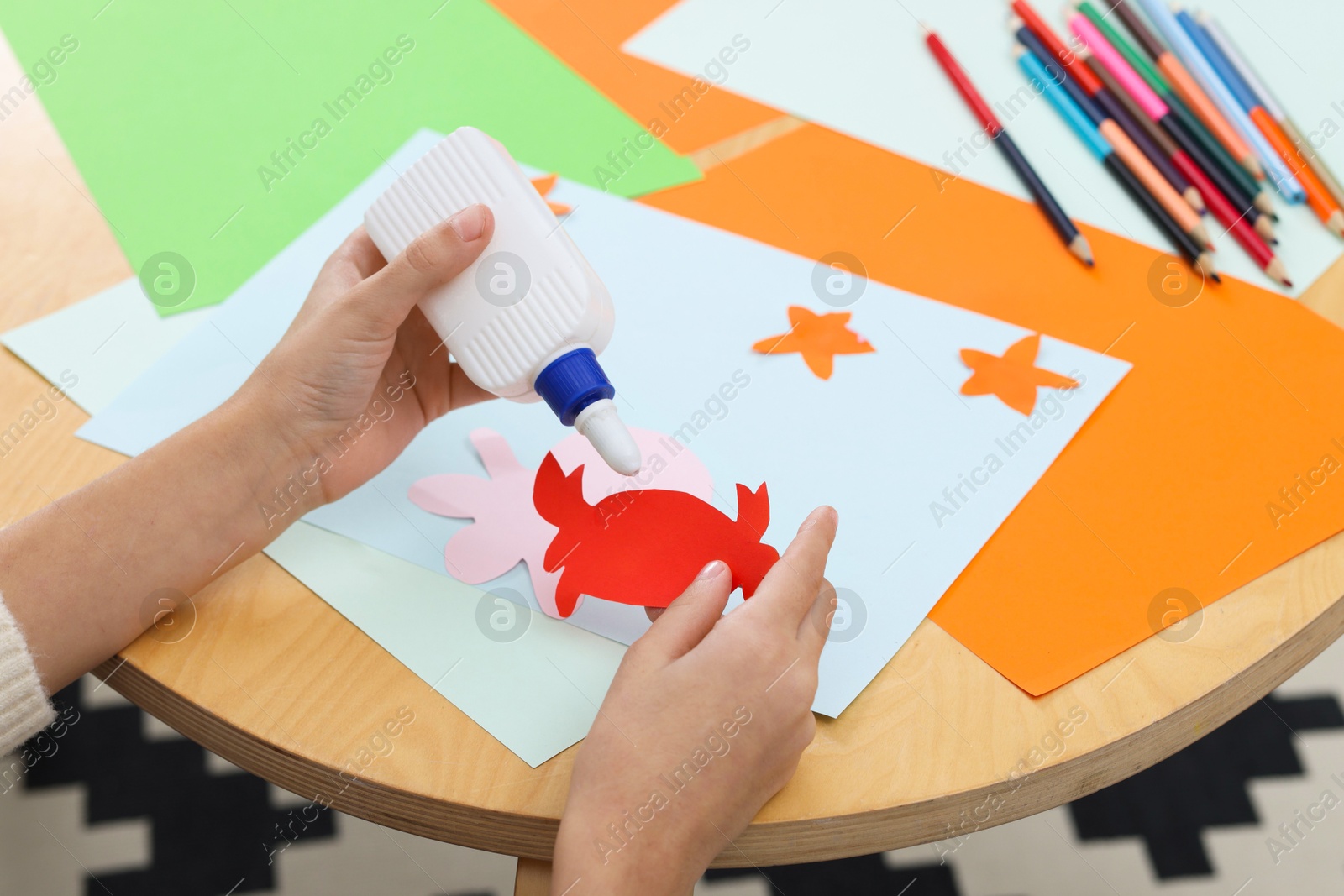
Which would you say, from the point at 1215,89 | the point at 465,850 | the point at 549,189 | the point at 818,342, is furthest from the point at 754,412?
the point at 465,850

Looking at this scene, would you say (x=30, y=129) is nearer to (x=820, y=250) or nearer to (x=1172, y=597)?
(x=820, y=250)

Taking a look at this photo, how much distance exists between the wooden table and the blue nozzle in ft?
0.66

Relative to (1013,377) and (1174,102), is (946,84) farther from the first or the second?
(1013,377)

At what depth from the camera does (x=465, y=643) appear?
615 mm

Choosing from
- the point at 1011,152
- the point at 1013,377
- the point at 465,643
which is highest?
the point at 1011,152

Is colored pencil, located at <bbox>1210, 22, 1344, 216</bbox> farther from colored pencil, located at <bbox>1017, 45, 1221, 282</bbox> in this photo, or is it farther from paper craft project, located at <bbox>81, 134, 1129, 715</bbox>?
paper craft project, located at <bbox>81, 134, 1129, 715</bbox>

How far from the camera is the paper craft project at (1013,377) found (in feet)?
2.38

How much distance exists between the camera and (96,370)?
726 millimetres

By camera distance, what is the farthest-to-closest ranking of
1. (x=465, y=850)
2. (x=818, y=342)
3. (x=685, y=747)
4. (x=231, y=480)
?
1. (x=465, y=850)
2. (x=818, y=342)
3. (x=231, y=480)
4. (x=685, y=747)

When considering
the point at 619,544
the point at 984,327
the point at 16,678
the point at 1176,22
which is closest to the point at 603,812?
the point at 619,544

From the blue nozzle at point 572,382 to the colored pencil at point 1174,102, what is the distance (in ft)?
2.02

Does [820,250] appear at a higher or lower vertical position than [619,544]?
higher

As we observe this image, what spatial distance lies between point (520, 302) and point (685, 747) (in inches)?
11.2

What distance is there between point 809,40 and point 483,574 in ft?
2.15
